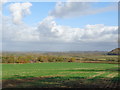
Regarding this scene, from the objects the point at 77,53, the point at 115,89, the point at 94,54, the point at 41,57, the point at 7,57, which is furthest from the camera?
the point at 77,53

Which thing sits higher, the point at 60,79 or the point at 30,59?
the point at 60,79

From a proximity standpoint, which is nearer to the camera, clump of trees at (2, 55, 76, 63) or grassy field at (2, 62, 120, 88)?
grassy field at (2, 62, 120, 88)

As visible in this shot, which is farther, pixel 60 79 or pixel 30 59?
pixel 30 59

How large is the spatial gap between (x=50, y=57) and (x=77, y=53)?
20.9 m

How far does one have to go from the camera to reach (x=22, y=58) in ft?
178

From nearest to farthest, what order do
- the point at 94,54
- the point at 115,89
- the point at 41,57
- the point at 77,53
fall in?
the point at 115,89, the point at 41,57, the point at 94,54, the point at 77,53

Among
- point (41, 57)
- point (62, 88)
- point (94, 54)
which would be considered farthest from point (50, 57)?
point (62, 88)

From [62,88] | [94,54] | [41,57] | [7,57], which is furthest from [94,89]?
[94,54]

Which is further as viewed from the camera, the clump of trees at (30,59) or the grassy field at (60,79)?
the clump of trees at (30,59)

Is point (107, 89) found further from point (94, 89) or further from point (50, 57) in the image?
point (50, 57)

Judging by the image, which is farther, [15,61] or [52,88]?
[15,61]

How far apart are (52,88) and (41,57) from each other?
46.8 m

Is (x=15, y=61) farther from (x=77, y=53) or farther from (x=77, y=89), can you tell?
(x=77, y=89)

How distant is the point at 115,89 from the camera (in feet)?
34.8
